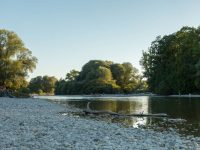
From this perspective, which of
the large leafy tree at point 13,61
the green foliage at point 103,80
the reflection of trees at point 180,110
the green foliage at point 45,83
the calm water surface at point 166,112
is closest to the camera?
the calm water surface at point 166,112

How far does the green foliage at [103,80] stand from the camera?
136250 mm

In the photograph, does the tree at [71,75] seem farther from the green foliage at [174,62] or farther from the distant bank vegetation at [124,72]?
the green foliage at [174,62]

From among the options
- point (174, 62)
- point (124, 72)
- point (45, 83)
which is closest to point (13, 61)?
point (174, 62)

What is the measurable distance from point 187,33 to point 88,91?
5108 centimetres

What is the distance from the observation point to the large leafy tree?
74.3 metres

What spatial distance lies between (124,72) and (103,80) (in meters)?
16.5

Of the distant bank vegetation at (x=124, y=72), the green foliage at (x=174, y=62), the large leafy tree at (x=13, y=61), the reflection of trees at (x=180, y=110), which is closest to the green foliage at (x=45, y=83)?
the distant bank vegetation at (x=124, y=72)

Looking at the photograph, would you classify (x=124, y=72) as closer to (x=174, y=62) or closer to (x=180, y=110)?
(x=174, y=62)

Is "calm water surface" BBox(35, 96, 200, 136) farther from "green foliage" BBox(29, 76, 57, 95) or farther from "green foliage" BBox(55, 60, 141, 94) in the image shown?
"green foliage" BBox(29, 76, 57, 95)

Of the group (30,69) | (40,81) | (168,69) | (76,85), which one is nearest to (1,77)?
(30,69)

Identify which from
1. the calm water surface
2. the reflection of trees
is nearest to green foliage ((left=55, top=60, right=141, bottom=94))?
the calm water surface

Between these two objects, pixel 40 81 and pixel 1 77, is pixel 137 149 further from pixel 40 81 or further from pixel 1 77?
pixel 40 81

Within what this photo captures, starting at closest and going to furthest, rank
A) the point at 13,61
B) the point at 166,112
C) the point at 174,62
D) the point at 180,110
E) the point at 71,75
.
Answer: the point at 166,112, the point at 180,110, the point at 13,61, the point at 174,62, the point at 71,75

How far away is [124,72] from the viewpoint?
150625 mm
